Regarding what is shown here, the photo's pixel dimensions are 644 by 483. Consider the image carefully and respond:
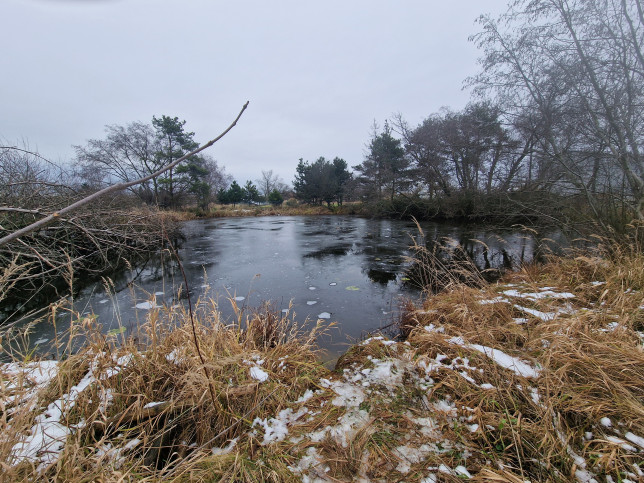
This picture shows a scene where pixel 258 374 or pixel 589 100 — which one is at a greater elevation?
pixel 589 100

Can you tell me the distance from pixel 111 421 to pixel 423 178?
67.7ft

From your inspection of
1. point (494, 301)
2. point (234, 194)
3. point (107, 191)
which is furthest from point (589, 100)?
point (234, 194)

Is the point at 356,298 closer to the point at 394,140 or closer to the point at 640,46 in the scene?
the point at 640,46

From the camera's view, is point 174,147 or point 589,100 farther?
point 174,147

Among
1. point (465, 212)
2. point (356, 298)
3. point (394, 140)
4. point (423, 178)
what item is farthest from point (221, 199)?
point (356, 298)

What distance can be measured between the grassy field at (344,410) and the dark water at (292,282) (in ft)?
2.21

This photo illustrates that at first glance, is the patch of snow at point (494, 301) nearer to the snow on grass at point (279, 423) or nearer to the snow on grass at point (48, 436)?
the snow on grass at point (279, 423)

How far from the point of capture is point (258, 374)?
1.89 metres

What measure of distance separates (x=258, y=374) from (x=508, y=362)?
1.91 meters

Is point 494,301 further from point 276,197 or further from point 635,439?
point 276,197

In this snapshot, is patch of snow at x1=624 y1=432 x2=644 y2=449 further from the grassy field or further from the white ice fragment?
the white ice fragment

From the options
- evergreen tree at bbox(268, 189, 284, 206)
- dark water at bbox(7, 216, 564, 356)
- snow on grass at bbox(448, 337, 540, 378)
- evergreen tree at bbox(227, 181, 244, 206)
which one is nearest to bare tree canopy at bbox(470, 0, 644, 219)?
dark water at bbox(7, 216, 564, 356)

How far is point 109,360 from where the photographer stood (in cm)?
176

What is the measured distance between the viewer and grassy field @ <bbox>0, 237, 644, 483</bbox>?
1206mm
